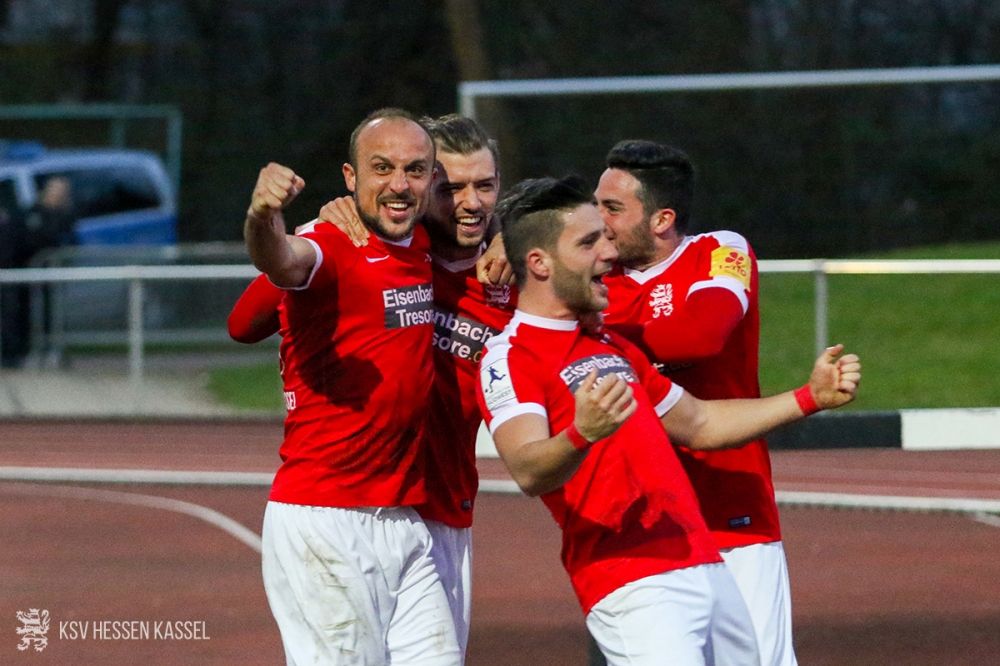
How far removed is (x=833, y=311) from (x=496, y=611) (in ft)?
21.9

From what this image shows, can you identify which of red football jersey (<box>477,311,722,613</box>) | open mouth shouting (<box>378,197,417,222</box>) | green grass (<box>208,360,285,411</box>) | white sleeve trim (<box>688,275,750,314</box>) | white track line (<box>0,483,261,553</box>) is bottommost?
white track line (<box>0,483,261,553</box>)

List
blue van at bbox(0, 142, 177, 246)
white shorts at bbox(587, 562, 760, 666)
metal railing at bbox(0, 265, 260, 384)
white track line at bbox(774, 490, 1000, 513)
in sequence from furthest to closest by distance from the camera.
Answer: blue van at bbox(0, 142, 177, 246)
metal railing at bbox(0, 265, 260, 384)
white track line at bbox(774, 490, 1000, 513)
white shorts at bbox(587, 562, 760, 666)

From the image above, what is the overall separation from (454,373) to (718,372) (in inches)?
32.0

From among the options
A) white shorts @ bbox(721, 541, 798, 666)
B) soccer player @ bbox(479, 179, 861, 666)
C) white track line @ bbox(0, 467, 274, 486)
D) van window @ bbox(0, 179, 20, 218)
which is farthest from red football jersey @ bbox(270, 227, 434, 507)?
van window @ bbox(0, 179, 20, 218)

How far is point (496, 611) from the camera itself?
8234 millimetres

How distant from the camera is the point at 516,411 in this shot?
13.0 feet

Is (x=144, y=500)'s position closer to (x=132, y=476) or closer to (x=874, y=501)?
(x=132, y=476)

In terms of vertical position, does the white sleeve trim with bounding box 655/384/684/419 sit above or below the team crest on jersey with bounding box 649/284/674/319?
below

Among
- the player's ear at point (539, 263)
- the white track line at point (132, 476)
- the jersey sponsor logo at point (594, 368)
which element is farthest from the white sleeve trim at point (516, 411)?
the white track line at point (132, 476)

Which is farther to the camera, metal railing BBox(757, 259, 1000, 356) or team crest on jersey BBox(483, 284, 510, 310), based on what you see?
metal railing BBox(757, 259, 1000, 356)

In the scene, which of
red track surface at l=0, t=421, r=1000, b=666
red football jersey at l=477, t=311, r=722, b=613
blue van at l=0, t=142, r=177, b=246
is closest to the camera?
red football jersey at l=477, t=311, r=722, b=613

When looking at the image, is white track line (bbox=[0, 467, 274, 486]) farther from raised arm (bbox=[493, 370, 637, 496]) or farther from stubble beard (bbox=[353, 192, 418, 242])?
raised arm (bbox=[493, 370, 637, 496])

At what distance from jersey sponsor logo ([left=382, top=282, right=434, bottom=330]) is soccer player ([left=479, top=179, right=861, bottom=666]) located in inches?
14.8

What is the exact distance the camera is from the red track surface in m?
7.49
